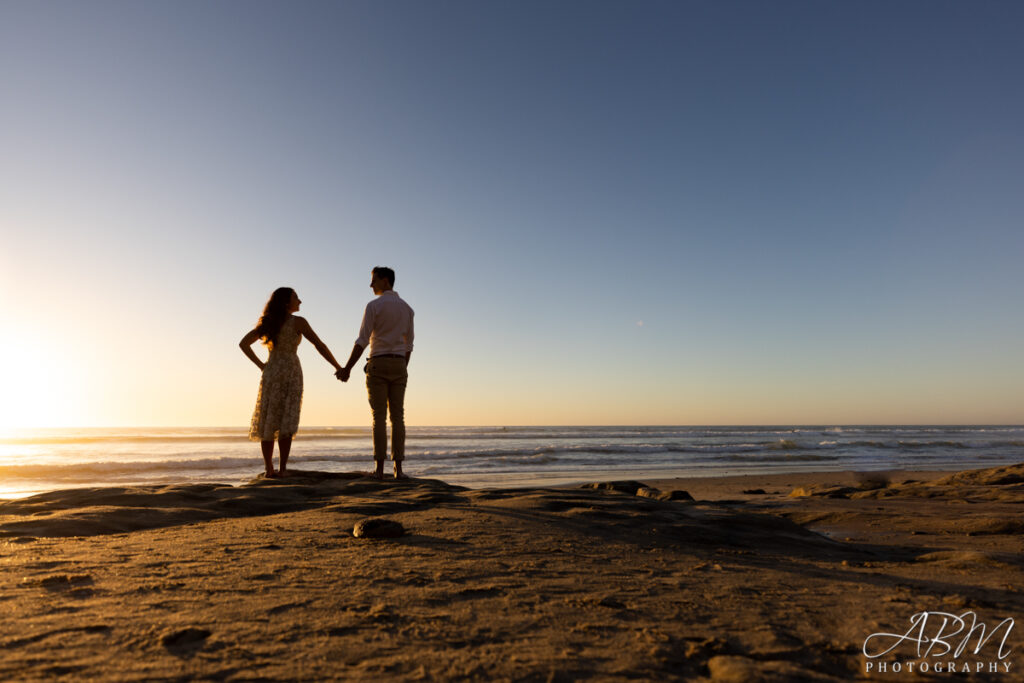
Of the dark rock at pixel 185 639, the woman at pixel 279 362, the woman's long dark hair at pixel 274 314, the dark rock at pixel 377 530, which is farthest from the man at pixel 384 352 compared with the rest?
the dark rock at pixel 185 639

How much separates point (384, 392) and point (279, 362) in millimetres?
1145

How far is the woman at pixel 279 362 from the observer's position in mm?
6074

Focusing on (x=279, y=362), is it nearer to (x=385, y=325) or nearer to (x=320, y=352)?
(x=320, y=352)

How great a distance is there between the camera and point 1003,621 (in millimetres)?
2271

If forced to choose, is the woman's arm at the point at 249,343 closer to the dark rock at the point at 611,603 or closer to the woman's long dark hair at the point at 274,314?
the woman's long dark hair at the point at 274,314

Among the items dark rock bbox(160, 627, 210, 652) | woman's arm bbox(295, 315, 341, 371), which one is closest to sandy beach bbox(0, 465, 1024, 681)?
dark rock bbox(160, 627, 210, 652)

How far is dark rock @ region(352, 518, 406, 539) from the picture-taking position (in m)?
3.27

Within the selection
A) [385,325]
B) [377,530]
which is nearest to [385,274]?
[385,325]

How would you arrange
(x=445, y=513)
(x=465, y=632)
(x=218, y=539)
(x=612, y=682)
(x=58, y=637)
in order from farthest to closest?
(x=445, y=513), (x=218, y=539), (x=465, y=632), (x=58, y=637), (x=612, y=682)

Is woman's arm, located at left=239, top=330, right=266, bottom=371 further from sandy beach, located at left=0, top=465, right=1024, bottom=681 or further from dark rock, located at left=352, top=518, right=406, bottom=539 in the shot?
dark rock, located at left=352, top=518, right=406, bottom=539

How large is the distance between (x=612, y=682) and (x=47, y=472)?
16302mm

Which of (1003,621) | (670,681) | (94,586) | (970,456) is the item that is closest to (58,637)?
(94,586)

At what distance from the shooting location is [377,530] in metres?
3.29

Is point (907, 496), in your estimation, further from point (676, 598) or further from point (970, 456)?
point (970, 456)
